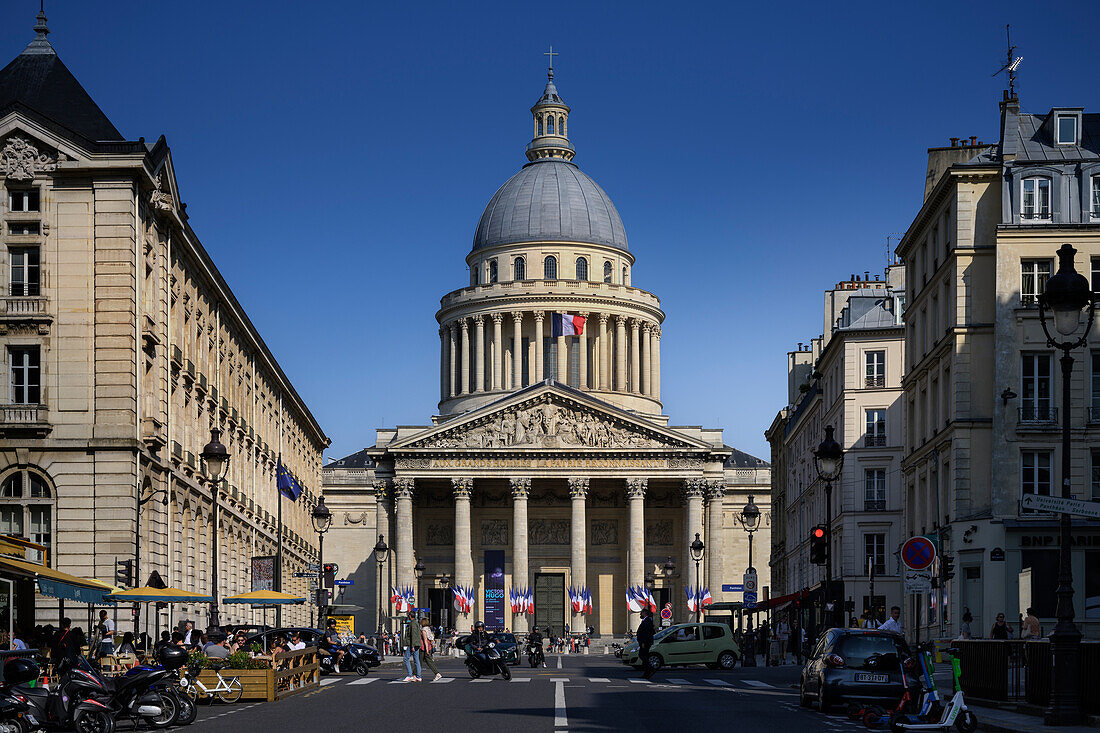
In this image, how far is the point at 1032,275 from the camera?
49.7 metres

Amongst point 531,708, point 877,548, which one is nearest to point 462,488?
point 877,548

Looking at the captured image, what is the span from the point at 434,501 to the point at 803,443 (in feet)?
126

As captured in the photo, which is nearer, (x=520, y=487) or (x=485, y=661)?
(x=485, y=661)

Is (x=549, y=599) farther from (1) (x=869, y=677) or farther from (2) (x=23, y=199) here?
(1) (x=869, y=677)

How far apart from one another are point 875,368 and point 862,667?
46.3 meters

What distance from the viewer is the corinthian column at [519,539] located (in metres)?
114

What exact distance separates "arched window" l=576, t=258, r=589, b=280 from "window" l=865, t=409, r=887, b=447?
68.8 m

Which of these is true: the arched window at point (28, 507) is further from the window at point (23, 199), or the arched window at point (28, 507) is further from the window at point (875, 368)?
the window at point (875, 368)

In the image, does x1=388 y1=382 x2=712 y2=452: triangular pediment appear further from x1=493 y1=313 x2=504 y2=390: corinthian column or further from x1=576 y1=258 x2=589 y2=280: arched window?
x1=576 y1=258 x2=589 y2=280: arched window

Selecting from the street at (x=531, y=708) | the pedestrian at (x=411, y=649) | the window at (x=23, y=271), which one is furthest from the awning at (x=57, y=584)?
the window at (x=23, y=271)

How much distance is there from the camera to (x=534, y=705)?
98.8ft

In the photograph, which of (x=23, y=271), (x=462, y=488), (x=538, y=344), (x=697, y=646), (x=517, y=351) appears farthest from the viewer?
(x=517, y=351)

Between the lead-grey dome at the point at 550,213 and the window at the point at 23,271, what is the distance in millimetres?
95245

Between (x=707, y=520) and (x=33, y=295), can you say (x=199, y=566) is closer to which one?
(x=33, y=295)
